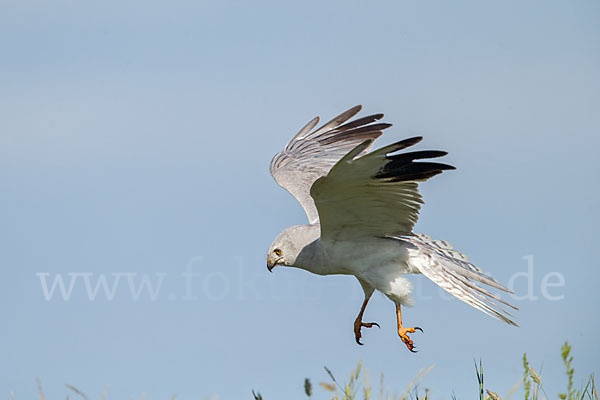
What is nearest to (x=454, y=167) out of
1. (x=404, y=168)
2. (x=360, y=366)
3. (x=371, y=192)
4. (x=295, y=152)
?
(x=404, y=168)

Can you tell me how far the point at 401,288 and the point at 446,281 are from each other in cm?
40

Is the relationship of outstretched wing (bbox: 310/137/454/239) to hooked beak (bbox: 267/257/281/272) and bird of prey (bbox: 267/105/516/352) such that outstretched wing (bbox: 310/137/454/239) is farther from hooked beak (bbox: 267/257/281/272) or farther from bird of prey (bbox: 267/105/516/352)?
hooked beak (bbox: 267/257/281/272)

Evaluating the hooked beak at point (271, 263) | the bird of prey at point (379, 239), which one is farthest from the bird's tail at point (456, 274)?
the hooked beak at point (271, 263)

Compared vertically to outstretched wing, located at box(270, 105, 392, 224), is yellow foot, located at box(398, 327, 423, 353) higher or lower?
lower

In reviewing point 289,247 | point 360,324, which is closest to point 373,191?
point 289,247

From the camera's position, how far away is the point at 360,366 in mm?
3309

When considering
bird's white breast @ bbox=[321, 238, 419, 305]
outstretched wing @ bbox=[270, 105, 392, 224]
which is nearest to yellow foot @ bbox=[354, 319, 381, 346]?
bird's white breast @ bbox=[321, 238, 419, 305]

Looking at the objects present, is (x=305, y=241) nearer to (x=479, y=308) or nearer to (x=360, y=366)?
(x=479, y=308)

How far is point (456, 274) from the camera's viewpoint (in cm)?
663

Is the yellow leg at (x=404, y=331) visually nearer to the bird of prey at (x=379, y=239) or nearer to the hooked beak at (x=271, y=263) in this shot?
the bird of prey at (x=379, y=239)

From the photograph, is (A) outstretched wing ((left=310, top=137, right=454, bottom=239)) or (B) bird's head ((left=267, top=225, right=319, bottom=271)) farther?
(B) bird's head ((left=267, top=225, right=319, bottom=271))

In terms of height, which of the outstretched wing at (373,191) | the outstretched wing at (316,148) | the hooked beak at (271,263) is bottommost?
the hooked beak at (271,263)

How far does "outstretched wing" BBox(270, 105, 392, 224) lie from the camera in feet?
27.9

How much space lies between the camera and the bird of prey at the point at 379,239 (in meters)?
5.53
